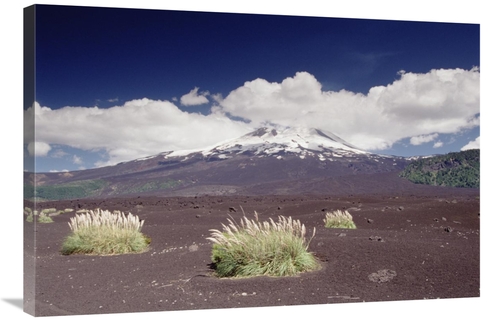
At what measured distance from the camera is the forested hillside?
12.0 metres

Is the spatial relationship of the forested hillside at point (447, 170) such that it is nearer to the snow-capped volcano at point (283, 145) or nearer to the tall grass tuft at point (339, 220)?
the snow-capped volcano at point (283, 145)

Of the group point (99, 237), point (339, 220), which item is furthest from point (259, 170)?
point (99, 237)

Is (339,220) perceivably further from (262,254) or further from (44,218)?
(44,218)

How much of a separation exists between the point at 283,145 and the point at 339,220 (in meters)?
2.62

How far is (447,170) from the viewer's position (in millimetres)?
13961

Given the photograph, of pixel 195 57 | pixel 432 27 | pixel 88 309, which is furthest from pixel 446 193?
pixel 88 309

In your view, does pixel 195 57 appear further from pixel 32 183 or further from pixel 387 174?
pixel 387 174

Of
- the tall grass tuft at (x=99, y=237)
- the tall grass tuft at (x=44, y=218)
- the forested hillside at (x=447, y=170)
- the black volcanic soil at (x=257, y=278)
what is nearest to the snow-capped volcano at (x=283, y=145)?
the black volcanic soil at (x=257, y=278)

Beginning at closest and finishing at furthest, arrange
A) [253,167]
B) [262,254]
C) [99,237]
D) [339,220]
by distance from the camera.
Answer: [262,254] < [99,237] < [253,167] < [339,220]

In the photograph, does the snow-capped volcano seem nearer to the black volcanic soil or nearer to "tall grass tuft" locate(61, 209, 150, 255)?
the black volcanic soil

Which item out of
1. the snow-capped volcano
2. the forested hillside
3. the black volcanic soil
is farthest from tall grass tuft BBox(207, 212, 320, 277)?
the forested hillside

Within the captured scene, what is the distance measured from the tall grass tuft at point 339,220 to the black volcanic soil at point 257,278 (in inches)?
14.8

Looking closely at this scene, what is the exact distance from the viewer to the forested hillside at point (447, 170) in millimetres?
12008

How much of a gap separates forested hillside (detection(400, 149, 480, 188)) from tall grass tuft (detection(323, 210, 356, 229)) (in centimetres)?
185
